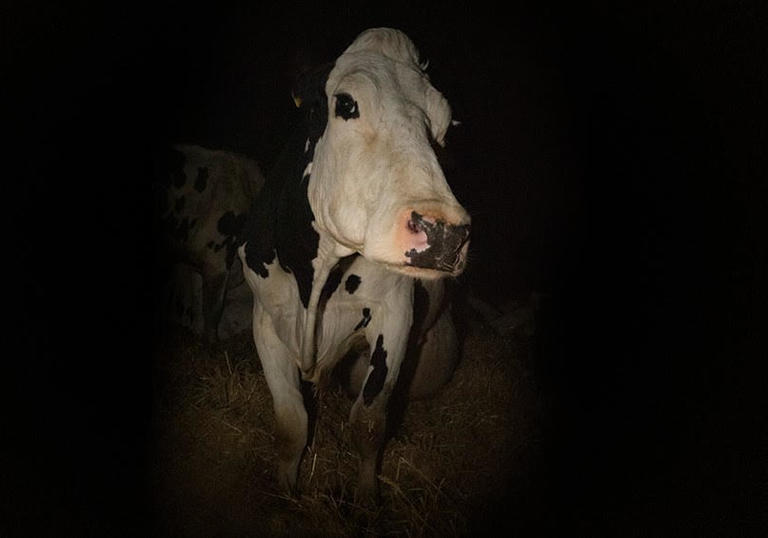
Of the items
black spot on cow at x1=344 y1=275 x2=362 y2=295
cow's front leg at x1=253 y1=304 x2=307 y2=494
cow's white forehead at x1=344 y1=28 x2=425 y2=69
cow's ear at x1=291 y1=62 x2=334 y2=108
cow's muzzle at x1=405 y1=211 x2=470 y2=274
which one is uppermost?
cow's white forehead at x1=344 y1=28 x2=425 y2=69

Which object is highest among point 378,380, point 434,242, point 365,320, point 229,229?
point 434,242

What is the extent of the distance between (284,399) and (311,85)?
5.36ft

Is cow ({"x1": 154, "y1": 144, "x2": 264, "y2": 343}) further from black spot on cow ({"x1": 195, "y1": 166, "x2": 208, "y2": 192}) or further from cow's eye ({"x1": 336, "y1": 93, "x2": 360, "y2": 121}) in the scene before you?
cow's eye ({"x1": 336, "y1": 93, "x2": 360, "y2": 121})

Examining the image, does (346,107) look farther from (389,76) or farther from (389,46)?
(389,46)

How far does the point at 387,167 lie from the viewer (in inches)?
70.9

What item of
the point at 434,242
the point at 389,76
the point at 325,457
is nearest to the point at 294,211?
the point at 389,76

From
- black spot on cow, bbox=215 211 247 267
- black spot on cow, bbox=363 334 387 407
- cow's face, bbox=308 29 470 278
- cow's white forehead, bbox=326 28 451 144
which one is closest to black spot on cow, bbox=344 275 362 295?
black spot on cow, bbox=363 334 387 407

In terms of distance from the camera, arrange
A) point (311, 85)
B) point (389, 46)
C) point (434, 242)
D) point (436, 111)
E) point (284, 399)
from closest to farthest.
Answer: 1. point (434, 242)
2. point (436, 111)
3. point (389, 46)
4. point (311, 85)
5. point (284, 399)

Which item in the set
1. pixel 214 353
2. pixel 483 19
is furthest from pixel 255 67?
pixel 214 353

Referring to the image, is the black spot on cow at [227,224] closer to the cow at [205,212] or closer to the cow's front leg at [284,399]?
the cow at [205,212]

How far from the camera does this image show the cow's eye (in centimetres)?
194

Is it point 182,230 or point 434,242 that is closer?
point 434,242

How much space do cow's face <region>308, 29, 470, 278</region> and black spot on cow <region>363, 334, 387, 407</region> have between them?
0.71 m

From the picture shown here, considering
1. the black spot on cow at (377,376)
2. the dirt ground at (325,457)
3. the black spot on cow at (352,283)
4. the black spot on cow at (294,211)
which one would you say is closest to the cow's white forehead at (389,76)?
the black spot on cow at (294,211)
